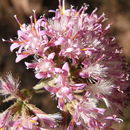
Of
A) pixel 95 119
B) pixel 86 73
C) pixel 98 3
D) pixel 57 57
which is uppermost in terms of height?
pixel 98 3

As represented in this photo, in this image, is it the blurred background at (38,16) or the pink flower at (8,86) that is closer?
the pink flower at (8,86)

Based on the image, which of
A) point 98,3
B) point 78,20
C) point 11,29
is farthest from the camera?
point 98,3

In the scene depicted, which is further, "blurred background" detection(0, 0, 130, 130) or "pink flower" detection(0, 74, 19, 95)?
"blurred background" detection(0, 0, 130, 130)

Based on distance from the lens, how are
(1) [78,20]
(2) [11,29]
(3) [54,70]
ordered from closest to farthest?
(3) [54,70] < (1) [78,20] < (2) [11,29]

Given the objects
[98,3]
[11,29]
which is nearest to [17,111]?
[11,29]

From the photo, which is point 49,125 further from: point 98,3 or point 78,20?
point 98,3

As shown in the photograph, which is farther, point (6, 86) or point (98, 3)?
point (98, 3)

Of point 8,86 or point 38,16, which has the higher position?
point 38,16

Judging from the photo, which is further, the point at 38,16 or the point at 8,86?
the point at 38,16
